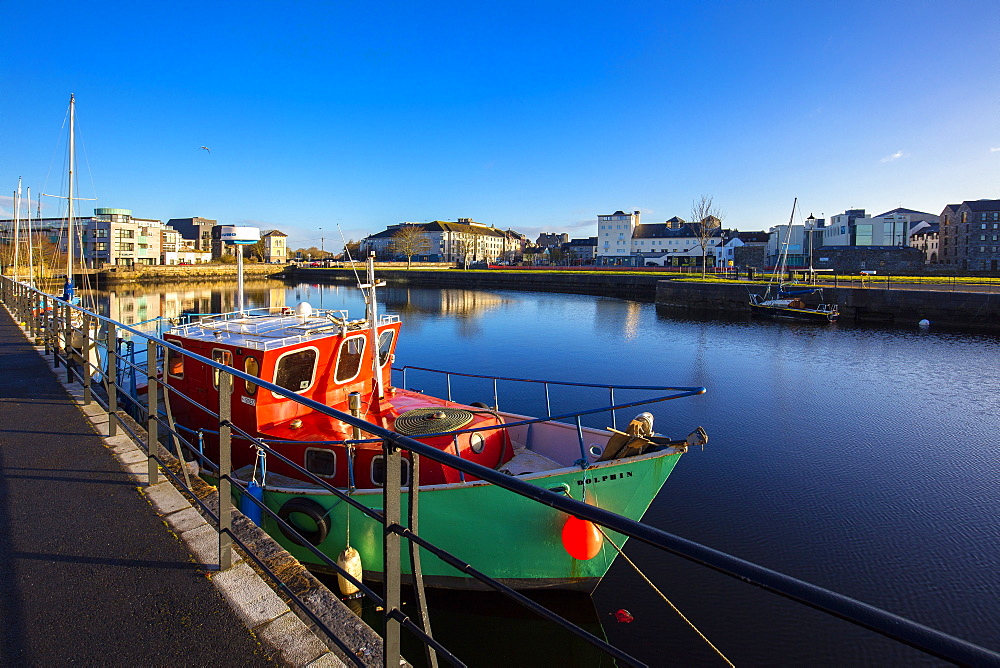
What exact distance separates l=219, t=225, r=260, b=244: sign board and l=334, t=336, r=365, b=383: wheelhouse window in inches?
103

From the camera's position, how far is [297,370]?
8664mm

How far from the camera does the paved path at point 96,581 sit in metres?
2.77

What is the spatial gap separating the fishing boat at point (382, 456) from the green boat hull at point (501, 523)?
0.02 metres

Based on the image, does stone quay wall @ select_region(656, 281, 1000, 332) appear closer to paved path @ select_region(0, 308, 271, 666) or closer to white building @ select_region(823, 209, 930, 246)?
paved path @ select_region(0, 308, 271, 666)

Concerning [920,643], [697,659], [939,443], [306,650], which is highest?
[920,643]

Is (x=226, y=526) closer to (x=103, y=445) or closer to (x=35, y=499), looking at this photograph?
(x=35, y=499)

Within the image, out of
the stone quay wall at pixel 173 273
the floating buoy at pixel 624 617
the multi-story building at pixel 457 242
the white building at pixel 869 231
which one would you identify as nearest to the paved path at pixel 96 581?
the floating buoy at pixel 624 617

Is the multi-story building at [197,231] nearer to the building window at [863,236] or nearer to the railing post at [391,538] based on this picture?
the building window at [863,236]

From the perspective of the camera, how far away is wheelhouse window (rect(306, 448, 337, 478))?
821 centimetres

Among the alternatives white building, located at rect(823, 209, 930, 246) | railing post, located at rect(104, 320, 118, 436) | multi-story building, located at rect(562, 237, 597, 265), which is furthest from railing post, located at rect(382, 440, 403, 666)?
multi-story building, located at rect(562, 237, 597, 265)

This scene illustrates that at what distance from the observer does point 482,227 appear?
15538 cm

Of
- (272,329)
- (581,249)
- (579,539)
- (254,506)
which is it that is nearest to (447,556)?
(579,539)

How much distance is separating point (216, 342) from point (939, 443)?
54.2 feet

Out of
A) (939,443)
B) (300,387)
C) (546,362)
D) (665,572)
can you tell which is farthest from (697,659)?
(546,362)
